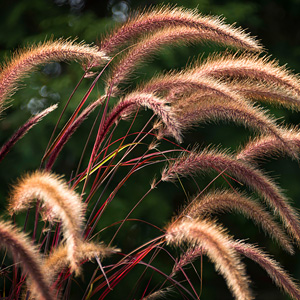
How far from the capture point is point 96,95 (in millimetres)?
2090

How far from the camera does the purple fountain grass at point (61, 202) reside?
0.68 meters

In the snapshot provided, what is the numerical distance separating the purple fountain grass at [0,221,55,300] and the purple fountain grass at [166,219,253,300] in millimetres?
269

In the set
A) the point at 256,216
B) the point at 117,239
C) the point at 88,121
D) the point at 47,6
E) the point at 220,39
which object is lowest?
the point at 117,239

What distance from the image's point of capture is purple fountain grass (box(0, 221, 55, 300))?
0.66 m

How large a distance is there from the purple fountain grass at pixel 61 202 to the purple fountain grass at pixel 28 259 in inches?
1.8

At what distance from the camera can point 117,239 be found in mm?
2236

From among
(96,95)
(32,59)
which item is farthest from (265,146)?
(96,95)

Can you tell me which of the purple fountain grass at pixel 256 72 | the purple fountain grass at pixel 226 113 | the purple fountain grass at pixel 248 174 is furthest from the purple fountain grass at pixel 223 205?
the purple fountain grass at pixel 256 72

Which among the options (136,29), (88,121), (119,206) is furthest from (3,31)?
(136,29)

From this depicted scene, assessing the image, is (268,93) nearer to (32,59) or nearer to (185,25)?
(185,25)

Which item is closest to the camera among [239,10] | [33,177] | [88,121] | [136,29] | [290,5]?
[33,177]

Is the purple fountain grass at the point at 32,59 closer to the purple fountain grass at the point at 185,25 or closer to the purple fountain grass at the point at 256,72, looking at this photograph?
the purple fountain grass at the point at 185,25

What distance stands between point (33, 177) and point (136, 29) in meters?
0.49

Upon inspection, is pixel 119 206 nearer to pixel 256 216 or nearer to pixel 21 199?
pixel 256 216
